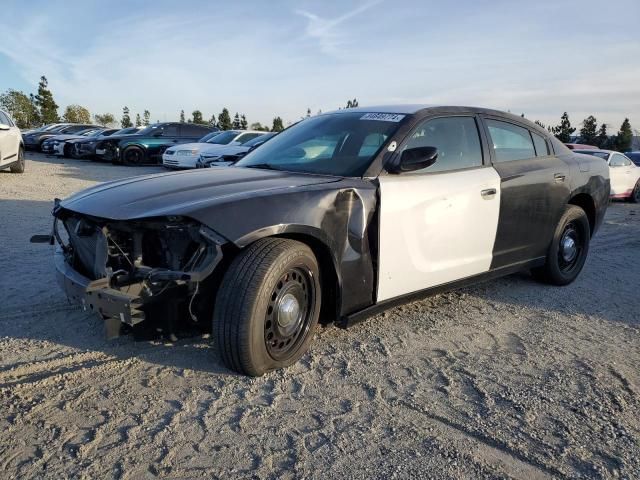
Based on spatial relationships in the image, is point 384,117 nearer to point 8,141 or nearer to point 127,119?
point 8,141

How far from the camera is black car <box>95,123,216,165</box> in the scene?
17.7 meters

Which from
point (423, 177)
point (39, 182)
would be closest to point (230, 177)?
point (423, 177)

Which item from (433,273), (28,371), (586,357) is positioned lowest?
(586,357)

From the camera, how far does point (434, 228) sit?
3648 millimetres

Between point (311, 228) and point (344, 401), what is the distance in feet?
3.15

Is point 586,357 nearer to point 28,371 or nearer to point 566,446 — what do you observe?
point 566,446

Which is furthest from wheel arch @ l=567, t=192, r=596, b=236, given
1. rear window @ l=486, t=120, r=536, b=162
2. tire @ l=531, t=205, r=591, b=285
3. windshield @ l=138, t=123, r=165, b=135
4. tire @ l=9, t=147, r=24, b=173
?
windshield @ l=138, t=123, r=165, b=135

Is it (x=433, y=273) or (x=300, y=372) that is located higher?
(x=433, y=273)

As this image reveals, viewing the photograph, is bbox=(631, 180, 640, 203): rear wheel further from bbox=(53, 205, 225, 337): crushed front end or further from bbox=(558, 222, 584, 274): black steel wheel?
bbox=(53, 205, 225, 337): crushed front end

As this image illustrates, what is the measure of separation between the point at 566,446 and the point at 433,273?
152 cm

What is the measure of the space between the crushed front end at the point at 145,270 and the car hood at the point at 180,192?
0.18 feet

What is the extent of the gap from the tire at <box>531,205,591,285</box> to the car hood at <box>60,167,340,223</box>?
2638mm

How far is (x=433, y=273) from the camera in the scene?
3750mm

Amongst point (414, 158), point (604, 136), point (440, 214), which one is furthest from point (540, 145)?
point (604, 136)
